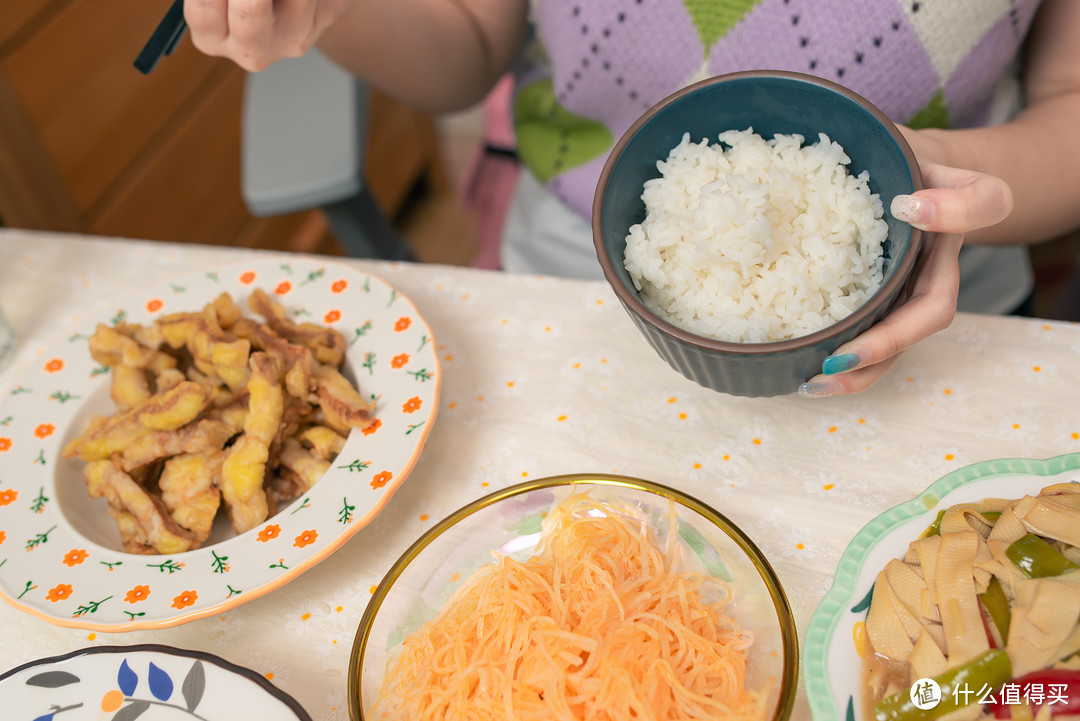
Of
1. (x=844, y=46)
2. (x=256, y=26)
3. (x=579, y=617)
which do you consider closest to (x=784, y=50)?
(x=844, y=46)

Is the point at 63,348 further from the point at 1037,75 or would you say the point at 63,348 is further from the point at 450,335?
the point at 1037,75

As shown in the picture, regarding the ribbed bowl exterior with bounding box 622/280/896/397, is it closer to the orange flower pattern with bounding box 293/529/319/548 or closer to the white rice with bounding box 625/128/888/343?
the white rice with bounding box 625/128/888/343

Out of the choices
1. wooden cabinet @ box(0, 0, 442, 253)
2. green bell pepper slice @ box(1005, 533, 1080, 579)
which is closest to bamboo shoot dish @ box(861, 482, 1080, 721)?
green bell pepper slice @ box(1005, 533, 1080, 579)

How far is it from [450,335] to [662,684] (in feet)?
1.61

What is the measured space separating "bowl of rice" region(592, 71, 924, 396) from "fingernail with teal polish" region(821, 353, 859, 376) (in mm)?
10

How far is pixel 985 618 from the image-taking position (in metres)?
0.50

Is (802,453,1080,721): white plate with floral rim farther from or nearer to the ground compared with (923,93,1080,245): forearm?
nearer to the ground

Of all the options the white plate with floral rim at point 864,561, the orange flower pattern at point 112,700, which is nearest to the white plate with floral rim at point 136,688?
the orange flower pattern at point 112,700

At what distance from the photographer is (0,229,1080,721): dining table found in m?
0.68

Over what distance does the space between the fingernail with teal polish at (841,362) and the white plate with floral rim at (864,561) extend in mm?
114

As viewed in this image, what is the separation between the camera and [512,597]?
0.59 meters

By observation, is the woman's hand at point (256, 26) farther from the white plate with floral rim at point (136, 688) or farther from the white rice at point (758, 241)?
the white plate with floral rim at point (136, 688)

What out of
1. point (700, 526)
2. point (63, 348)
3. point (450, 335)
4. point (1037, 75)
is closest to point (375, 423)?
point (450, 335)

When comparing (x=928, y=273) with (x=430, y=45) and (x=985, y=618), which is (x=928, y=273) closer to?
(x=985, y=618)
